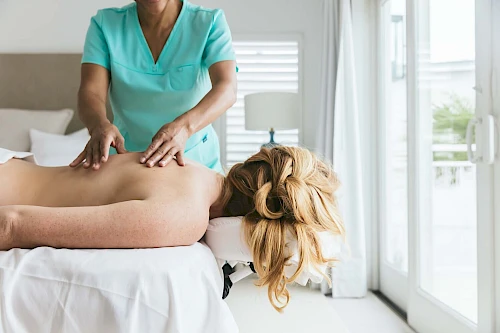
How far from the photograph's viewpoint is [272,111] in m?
3.75

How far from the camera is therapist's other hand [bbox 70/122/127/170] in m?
1.40

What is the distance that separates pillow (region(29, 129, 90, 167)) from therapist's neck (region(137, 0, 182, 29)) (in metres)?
1.68

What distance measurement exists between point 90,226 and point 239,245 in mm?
367

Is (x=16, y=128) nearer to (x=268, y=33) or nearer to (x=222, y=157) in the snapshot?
(x=222, y=157)

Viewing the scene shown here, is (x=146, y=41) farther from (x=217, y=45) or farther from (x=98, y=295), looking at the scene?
(x=98, y=295)

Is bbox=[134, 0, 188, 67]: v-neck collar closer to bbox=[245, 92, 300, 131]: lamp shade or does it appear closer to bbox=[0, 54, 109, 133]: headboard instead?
bbox=[245, 92, 300, 131]: lamp shade

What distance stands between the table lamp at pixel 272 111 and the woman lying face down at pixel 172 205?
7.46 feet

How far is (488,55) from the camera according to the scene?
198 cm

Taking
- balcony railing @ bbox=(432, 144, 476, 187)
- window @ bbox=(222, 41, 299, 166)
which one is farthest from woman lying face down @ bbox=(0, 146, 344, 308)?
window @ bbox=(222, 41, 299, 166)

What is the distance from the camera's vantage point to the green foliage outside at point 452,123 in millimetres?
2260

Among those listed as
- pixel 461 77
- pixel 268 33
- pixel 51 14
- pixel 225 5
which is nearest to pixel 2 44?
pixel 51 14

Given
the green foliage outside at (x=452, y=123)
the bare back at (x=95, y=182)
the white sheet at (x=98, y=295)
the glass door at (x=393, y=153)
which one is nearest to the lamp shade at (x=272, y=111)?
the glass door at (x=393, y=153)

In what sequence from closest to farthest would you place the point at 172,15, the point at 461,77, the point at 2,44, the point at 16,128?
the point at 172,15 < the point at 461,77 < the point at 16,128 < the point at 2,44

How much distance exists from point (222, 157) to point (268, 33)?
1020 millimetres
